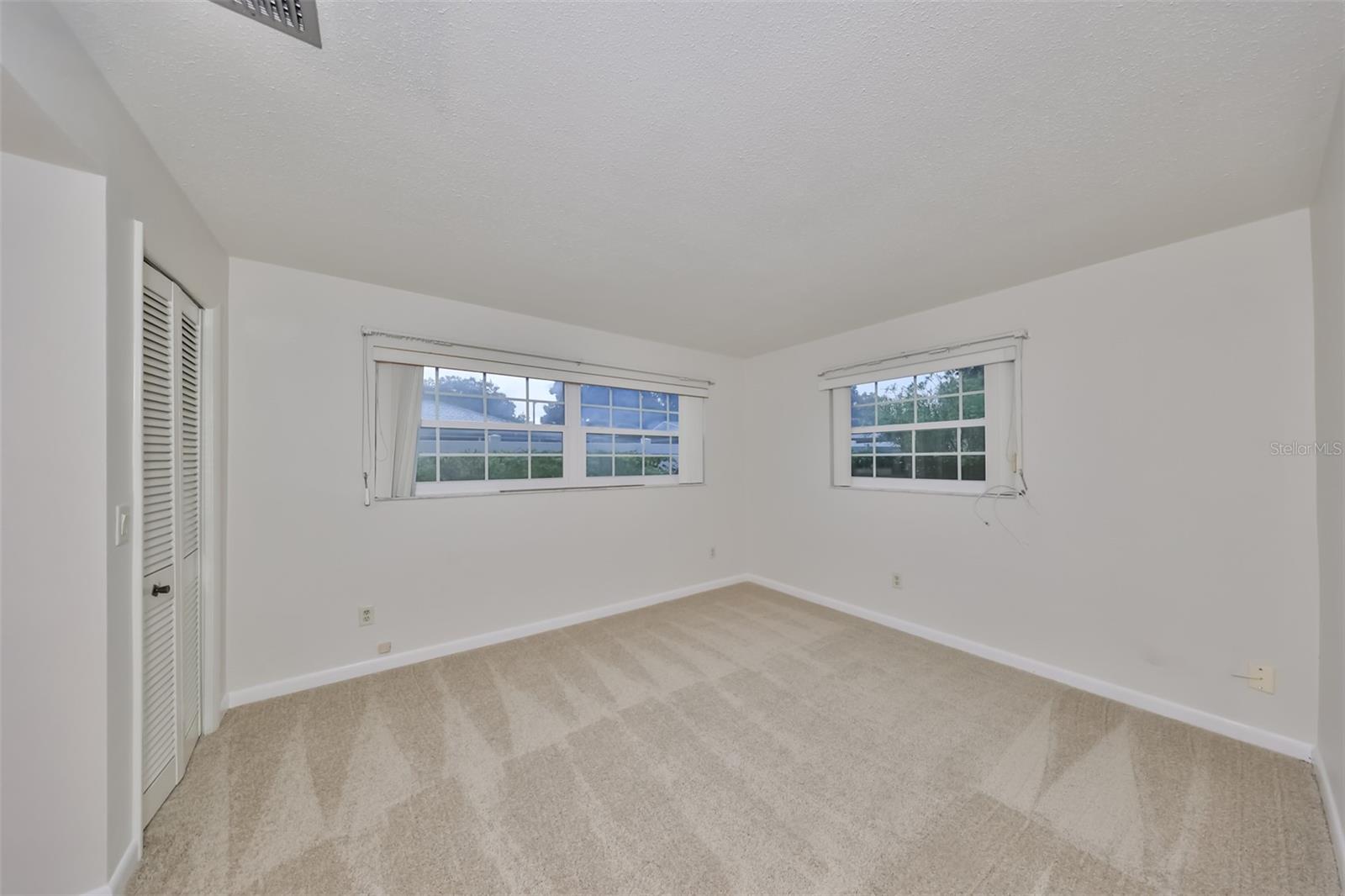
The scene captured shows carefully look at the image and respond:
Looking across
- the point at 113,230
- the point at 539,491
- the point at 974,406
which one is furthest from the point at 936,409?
the point at 113,230

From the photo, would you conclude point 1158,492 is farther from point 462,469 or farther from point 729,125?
point 462,469

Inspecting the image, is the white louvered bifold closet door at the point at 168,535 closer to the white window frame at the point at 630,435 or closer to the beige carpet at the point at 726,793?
the beige carpet at the point at 726,793

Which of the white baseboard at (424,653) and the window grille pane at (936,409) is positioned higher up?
the window grille pane at (936,409)

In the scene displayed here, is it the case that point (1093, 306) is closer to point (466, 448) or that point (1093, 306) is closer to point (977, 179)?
point (977, 179)

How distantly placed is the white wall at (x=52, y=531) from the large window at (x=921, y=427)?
405 cm

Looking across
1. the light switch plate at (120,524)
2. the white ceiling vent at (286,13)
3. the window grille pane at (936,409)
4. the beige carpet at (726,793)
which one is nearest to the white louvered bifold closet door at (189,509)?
the beige carpet at (726,793)

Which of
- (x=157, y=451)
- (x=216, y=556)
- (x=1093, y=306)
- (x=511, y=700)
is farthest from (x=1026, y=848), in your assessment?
(x=216, y=556)

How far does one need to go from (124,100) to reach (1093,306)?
4145 mm

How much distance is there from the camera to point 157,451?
5.60 ft

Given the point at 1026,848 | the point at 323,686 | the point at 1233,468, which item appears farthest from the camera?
the point at 323,686

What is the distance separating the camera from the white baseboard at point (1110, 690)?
202 centimetres

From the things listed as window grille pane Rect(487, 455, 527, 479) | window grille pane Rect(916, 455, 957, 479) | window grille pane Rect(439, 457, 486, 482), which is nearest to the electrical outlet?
window grille pane Rect(916, 455, 957, 479)

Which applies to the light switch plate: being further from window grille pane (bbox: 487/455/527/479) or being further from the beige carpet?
window grille pane (bbox: 487/455/527/479)

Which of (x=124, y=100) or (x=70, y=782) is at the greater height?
(x=124, y=100)
